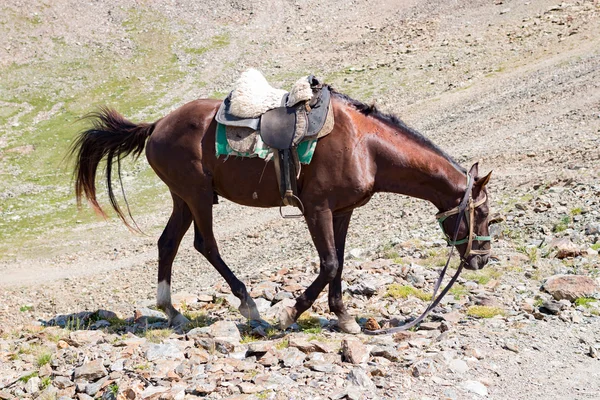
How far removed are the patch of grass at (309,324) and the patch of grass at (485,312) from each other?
1761 millimetres

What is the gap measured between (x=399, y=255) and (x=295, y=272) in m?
1.65

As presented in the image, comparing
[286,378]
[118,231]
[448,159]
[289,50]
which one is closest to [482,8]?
[289,50]

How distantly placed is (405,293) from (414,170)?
6.51 ft

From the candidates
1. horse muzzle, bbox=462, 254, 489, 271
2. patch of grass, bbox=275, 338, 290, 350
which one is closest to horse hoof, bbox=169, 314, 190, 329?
patch of grass, bbox=275, 338, 290, 350

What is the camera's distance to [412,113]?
25.8 metres

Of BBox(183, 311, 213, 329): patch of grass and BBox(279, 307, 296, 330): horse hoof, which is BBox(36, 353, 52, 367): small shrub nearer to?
BBox(183, 311, 213, 329): patch of grass

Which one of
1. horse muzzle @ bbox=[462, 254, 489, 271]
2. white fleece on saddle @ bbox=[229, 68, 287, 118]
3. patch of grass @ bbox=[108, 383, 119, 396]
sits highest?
white fleece on saddle @ bbox=[229, 68, 287, 118]

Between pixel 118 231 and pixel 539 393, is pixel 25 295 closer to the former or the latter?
pixel 118 231

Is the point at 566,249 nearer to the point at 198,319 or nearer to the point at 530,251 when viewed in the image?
the point at 530,251

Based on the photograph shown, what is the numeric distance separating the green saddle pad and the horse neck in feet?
2.34

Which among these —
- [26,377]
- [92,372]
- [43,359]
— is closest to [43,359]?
[43,359]

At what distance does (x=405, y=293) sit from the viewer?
8914mm

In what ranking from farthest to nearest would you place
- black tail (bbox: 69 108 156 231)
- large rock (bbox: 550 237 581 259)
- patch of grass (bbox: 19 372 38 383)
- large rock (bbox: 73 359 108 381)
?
large rock (bbox: 550 237 581 259) < black tail (bbox: 69 108 156 231) < patch of grass (bbox: 19 372 38 383) < large rock (bbox: 73 359 108 381)

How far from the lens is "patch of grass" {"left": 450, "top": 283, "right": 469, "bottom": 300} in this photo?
8.88 m
